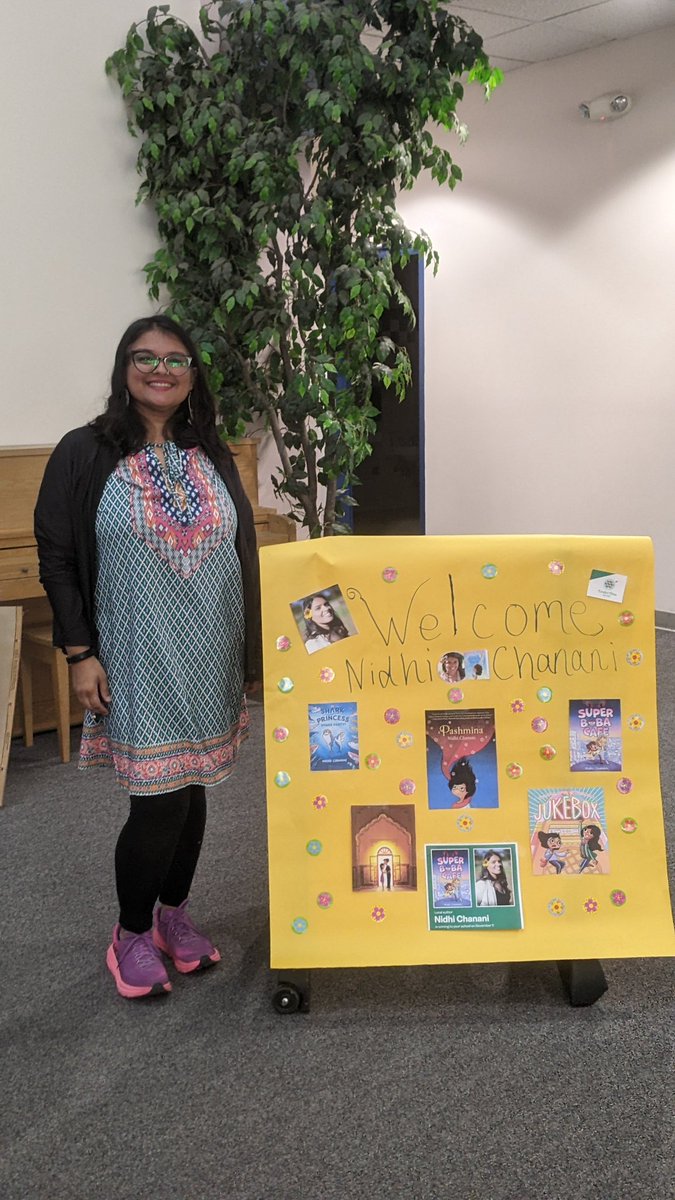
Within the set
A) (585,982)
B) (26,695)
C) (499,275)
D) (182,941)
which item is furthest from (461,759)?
(499,275)

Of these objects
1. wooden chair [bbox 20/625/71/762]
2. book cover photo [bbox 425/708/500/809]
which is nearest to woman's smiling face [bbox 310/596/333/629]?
book cover photo [bbox 425/708/500/809]

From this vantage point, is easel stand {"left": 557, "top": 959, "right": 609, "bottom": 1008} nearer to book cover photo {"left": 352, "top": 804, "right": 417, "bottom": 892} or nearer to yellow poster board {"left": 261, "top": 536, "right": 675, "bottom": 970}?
yellow poster board {"left": 261, "top": 536, "right": 675, "bottom": 970}

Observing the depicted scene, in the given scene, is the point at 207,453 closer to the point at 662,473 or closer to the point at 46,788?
the point at 46,788

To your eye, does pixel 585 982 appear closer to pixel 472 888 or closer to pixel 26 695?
pixel 472 888

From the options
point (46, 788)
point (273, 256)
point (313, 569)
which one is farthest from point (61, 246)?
point (313, 569)

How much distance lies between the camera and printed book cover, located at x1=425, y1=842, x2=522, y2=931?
212cm

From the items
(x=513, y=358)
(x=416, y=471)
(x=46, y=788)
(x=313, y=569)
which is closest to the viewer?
(x=313, y=569)

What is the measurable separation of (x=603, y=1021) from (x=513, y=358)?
4580mm

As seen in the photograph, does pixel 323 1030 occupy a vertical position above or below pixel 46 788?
below

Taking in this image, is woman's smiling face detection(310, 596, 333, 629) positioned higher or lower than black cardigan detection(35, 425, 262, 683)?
lower

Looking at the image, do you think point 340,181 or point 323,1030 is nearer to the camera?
point 323,1030

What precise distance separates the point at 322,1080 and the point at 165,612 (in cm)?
92

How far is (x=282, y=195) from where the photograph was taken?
3830 millimetres

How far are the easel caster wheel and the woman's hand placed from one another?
0.69 m
